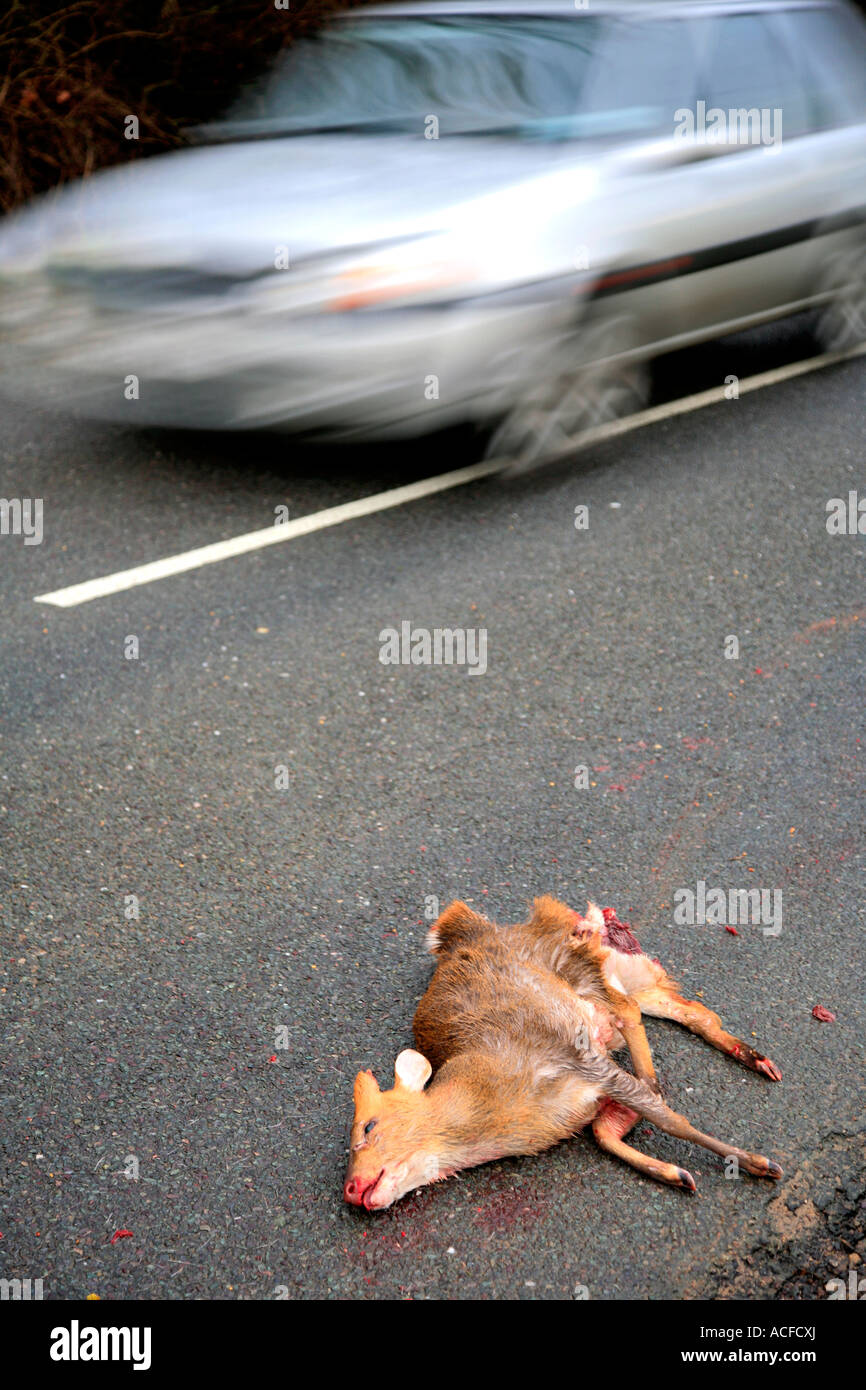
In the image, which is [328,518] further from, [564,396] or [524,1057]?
[524,1057]

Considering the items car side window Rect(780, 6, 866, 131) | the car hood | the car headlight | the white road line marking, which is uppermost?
car side window Rect(780, 6, 866, 131)

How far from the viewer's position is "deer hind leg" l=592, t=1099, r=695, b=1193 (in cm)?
271

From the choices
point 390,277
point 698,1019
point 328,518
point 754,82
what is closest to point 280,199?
point 390,277

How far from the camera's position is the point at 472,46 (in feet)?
21.1

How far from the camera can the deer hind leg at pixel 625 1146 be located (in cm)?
271

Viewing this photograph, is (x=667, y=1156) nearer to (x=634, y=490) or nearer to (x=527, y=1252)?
(x=527, y=1252)

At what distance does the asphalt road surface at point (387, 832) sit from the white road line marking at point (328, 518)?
9 cm

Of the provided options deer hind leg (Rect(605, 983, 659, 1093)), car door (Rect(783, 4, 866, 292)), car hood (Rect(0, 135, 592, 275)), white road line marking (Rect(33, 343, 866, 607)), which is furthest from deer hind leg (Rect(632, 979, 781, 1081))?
car door (Rect(783, 4, 866, 292))

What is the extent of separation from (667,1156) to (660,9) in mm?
5792

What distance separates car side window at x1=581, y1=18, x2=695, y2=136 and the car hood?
48 cm

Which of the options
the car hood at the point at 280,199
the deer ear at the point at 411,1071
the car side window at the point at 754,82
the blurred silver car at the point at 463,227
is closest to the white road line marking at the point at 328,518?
the blurred silver car at the point at 463,227

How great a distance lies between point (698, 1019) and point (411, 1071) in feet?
2.53

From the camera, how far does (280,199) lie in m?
5.78

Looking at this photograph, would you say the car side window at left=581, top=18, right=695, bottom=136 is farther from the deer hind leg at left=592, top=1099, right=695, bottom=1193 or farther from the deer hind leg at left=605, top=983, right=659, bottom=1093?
the deer hind leg at left=592, top=1099, right=695, bottom=1193
